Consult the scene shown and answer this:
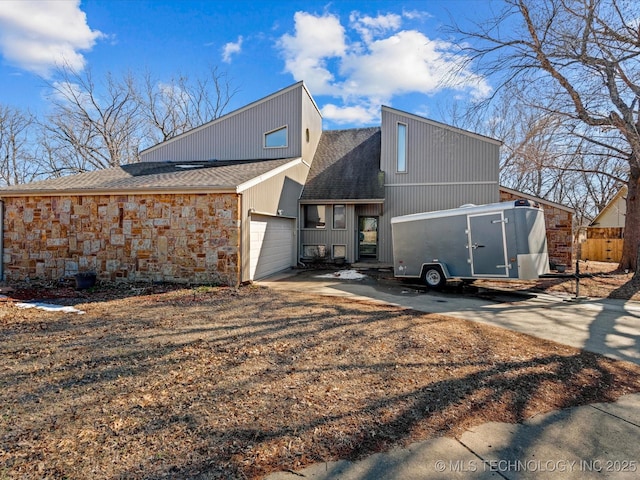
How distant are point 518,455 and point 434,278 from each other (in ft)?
24.9

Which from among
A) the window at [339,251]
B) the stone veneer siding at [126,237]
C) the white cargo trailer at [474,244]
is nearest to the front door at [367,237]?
the window at [339,251]

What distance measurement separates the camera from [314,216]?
15203mm

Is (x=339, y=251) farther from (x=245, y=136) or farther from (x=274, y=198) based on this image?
(x=245, y=136)

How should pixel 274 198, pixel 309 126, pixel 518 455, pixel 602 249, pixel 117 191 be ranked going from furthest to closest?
pixel 602 249 < pixel 309 126 < pixel 274 198 < pixel 117 191 < pixel 518 455

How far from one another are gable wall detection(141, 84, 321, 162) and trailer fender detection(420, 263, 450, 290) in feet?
26.1

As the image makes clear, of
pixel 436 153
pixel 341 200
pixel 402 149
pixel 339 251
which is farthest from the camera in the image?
pixel 402 149

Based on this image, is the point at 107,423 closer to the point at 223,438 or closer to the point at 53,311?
the point at 223,438

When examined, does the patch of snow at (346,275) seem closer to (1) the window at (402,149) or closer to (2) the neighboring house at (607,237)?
(1) the window at (402,149)

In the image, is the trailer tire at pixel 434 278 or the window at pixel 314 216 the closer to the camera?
the trailer tire at pixel 434 278

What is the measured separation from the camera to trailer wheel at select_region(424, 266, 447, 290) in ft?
31.8

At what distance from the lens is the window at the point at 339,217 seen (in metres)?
14.9

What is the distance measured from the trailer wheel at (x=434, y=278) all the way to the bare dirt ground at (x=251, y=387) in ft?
11.9

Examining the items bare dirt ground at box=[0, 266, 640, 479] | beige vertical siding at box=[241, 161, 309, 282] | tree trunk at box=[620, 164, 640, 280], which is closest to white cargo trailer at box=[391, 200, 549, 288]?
bare dirt ground at box=[0, 266, 640, 479]

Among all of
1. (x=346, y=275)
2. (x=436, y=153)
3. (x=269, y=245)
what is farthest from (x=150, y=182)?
(x=436, y=153)
